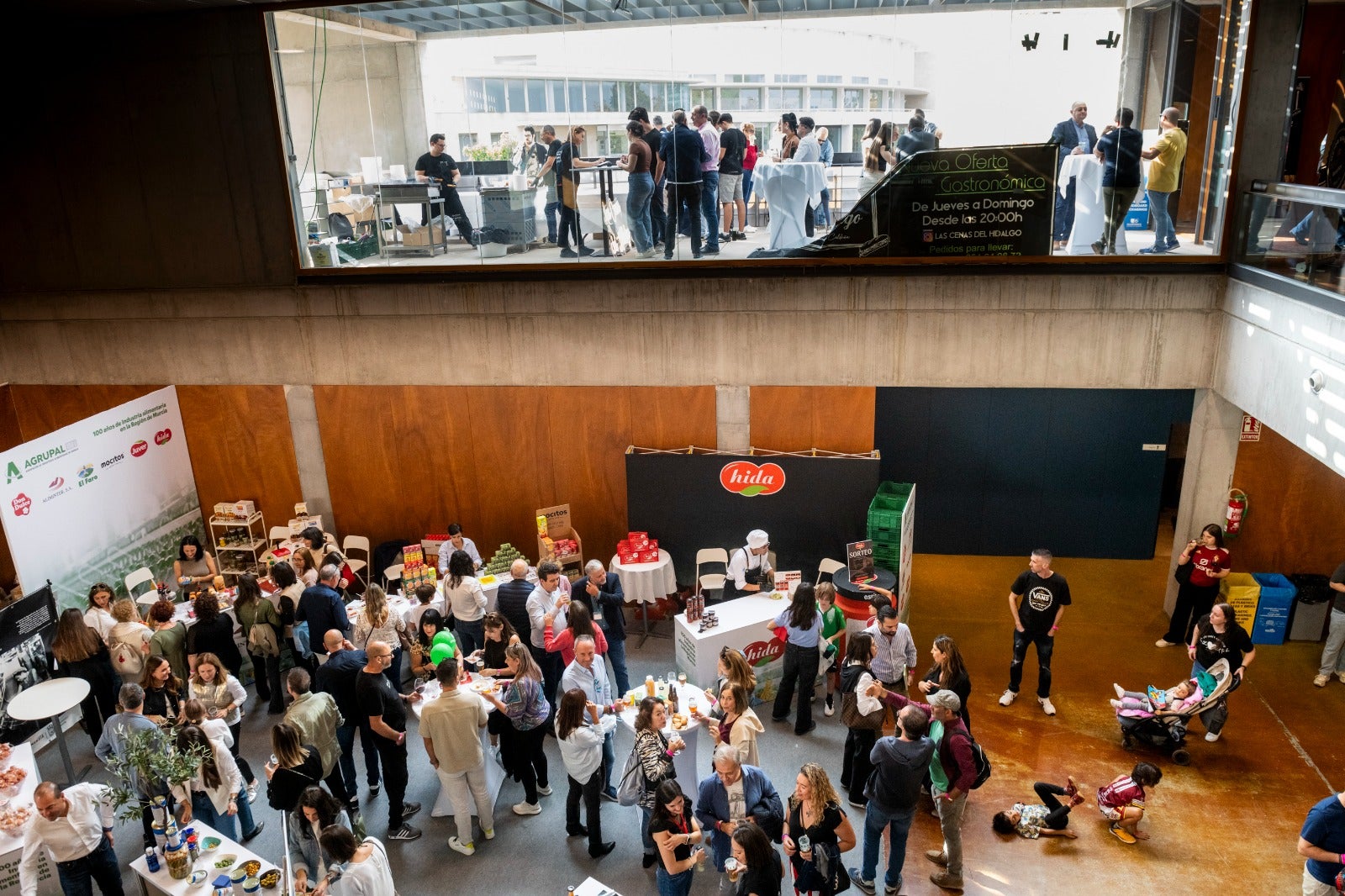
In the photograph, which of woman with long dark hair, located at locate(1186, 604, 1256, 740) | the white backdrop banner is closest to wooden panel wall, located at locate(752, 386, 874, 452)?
woman with long dark hair, located at locate(1186, 604, 1256, 740)

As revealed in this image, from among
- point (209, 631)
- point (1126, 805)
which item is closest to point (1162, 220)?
point (1126, 805)

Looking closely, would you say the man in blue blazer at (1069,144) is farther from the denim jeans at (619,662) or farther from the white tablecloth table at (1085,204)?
the denim jeans at (619,662)

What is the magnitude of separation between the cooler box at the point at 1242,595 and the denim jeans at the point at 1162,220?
3398 millimetres

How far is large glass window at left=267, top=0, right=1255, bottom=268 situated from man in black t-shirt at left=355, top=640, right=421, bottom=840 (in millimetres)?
4719

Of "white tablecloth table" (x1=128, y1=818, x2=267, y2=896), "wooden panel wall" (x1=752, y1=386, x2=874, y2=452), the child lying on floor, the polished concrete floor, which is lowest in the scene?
the polished concrete floor

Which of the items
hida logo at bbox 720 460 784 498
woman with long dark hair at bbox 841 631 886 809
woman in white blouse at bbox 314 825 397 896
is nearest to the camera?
woman in white blouse at bbox 314 825 397 896

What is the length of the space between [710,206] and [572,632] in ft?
14.7

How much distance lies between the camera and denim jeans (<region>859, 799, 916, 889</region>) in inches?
226

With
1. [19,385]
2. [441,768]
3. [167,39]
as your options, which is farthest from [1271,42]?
[19,385]

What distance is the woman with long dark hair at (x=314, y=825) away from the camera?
5117 mm

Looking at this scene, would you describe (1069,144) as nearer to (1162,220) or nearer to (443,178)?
(1162,220)

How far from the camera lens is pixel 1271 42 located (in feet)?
25.7

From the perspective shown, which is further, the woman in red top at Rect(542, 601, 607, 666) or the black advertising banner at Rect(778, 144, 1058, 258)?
the black advertising banner at Rect(778, 144, 1058, 258)

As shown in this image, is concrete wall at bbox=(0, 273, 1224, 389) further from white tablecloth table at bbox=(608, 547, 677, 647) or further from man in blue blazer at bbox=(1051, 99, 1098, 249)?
white tablecloth table at bbox=(608, 547, 677, 647)
